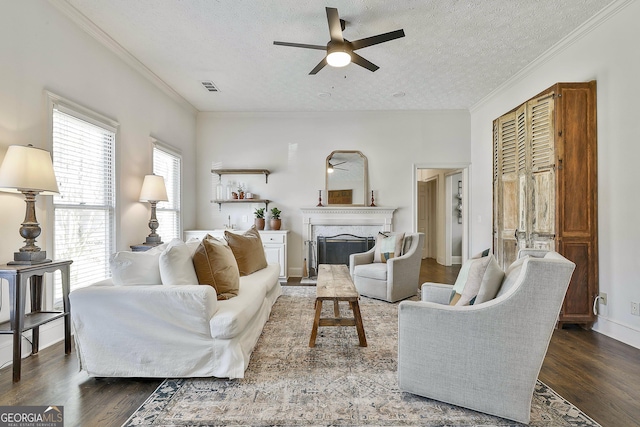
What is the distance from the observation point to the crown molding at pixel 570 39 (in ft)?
8.83

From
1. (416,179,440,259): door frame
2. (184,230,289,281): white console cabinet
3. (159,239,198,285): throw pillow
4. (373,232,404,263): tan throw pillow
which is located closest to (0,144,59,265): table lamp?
(159,239,198,285): throw pillow

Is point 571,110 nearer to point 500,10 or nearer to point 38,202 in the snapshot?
point 500,10

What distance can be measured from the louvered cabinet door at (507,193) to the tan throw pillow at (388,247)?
1183 mm

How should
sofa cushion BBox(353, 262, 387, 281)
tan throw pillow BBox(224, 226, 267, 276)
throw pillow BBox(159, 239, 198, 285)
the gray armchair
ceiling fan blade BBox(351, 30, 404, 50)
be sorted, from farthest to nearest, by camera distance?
1. sofa cushion BBox(353, 262, 387, 281)
2. tan throw pillow BBox(224, 226, 267, 276)
3. ceiling fan blade BBox(351, 30, 404, 50)
4. throw pillow BBox(159, 239, 198, 285)
5. the gray armchair

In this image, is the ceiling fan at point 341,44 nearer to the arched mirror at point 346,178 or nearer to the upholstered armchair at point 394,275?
the upholstered armchair at point 394,275

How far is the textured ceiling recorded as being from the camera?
2.69 metres

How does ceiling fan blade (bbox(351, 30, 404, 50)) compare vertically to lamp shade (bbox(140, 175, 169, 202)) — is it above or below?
above

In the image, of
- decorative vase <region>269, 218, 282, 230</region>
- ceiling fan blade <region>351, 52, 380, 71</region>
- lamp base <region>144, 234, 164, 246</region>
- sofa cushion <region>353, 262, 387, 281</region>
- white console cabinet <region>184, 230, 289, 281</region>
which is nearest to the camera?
ceiling fan blade <region>351, 52, 380, 71</region>

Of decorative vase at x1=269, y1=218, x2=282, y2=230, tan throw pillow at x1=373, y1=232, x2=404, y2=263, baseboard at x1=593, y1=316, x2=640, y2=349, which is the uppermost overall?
decorative vase at x1=269, y1=218, x2=282, y2=230

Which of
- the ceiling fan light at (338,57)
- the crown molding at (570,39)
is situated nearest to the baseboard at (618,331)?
the crown molding at (570,39)

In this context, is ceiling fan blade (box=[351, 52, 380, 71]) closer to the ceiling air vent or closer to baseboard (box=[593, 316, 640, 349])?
the ceiling air vent

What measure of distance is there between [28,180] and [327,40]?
279 centimetres

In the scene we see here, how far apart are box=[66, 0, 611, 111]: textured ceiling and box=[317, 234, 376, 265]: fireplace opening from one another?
2.28m

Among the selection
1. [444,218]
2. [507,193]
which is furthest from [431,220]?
[507,193]
